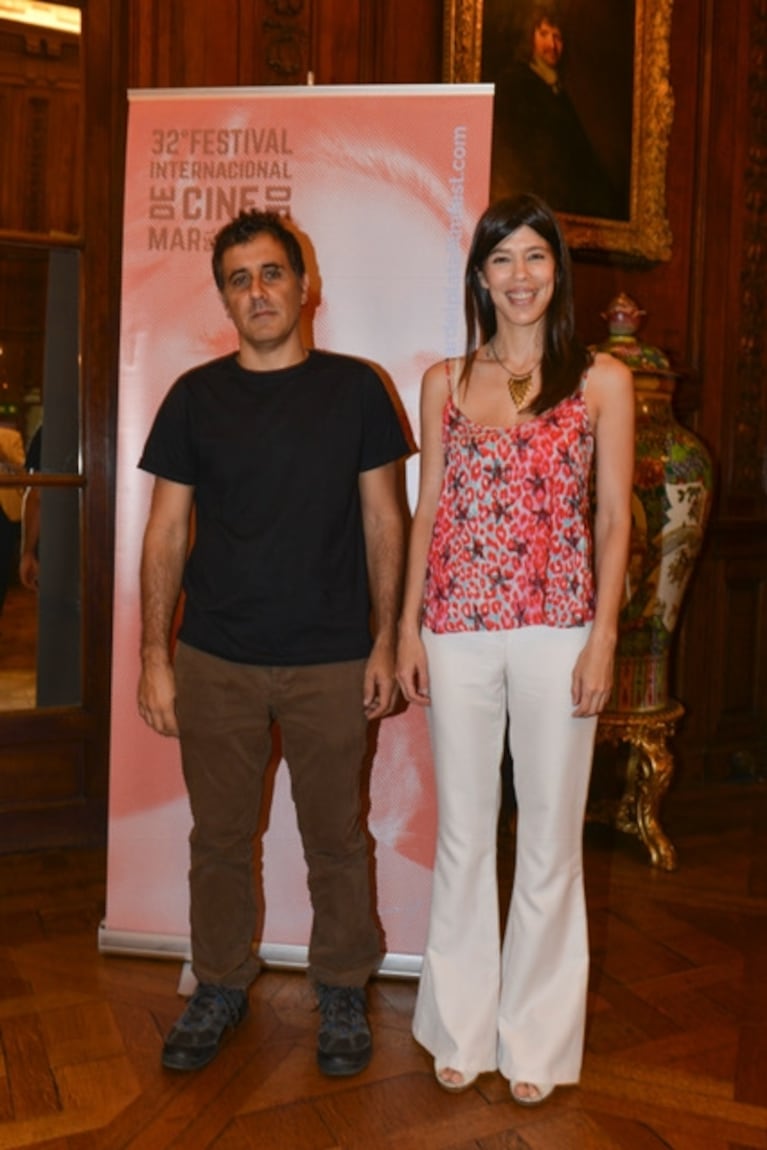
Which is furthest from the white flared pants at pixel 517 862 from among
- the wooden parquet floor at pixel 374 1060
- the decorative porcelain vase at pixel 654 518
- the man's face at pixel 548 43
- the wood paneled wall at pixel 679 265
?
the man's face at pixel 548 43

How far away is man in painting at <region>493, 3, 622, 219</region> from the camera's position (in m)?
3.26

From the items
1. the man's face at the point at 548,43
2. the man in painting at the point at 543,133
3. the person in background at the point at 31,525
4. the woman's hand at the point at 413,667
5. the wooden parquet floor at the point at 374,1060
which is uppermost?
the man's face at the point at 548,43

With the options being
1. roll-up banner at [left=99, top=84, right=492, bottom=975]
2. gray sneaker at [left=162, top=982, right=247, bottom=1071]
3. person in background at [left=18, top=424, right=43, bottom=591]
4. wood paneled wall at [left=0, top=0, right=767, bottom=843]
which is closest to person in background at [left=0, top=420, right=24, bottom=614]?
person in background at [left=18, top=424, right=43, bottom=591]

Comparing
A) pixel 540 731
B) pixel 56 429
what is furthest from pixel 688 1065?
pixel 56 429

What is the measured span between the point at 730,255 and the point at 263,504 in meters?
2.34

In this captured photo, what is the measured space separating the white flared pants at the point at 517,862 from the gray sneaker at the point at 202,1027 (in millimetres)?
371

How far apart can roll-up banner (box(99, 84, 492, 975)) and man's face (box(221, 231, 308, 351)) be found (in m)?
0.37

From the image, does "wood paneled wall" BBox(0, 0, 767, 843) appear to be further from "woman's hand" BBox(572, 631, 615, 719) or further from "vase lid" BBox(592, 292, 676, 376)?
"woman's hand" BBox(572, 631, 615, 719)

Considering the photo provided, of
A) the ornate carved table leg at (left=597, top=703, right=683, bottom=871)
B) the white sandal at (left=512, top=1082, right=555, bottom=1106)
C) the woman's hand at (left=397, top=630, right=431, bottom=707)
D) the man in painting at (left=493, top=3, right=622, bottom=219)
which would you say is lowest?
the white sandal at (left=512, top=1082, right=555, bottom=1106)

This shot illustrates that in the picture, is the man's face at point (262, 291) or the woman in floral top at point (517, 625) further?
the man's face at point (262, 291)

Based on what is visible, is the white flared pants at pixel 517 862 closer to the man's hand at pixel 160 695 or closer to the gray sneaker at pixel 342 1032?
the gray sneaker at pixel 342 1032

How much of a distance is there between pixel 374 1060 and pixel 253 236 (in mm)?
1422

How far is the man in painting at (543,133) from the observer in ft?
10.7

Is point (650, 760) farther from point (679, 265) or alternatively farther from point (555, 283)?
point (555, 283)
